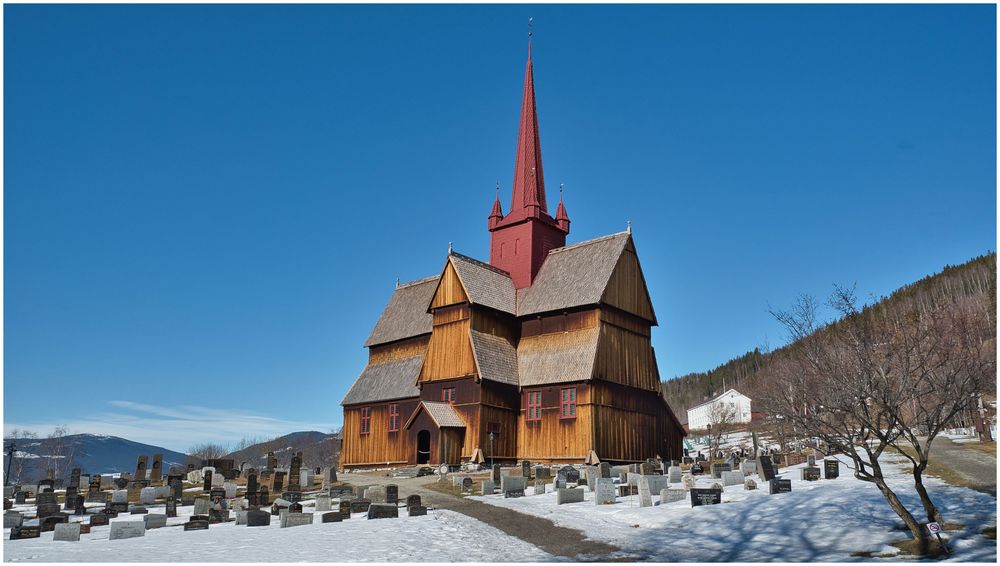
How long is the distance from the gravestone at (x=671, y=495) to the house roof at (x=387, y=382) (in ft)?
72.5

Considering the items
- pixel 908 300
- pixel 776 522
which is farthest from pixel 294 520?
pixel 908 300

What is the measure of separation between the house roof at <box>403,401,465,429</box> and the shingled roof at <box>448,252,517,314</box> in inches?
230

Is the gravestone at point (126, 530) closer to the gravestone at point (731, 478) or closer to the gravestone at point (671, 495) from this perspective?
the gravestone at point (671, 495)

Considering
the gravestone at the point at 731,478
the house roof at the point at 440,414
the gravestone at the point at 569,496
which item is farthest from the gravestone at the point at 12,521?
the gravestone at the point at 731,478

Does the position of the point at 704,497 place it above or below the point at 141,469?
below

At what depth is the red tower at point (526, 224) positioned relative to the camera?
46.5 metres

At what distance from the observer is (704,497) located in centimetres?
2147

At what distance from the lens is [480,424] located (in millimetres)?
38594

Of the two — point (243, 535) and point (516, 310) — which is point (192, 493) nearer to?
point (243, 535)

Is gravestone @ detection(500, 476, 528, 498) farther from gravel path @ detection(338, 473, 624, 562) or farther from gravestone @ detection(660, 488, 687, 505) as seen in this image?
gravestone @ detection(660, 488, 687, 505)

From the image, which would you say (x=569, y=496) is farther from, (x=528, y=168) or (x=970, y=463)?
(x=528, y=168)

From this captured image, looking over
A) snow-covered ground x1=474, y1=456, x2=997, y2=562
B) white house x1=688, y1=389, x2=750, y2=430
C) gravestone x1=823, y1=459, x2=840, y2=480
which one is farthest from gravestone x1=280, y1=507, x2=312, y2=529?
white house x1=688, y1=389, x2=750, y2=430

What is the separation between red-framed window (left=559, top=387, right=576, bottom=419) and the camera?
38.7 m

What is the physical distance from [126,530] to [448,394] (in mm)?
23265
